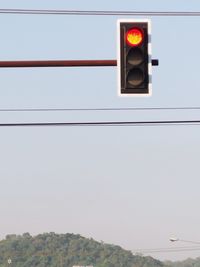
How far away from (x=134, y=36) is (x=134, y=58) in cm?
39

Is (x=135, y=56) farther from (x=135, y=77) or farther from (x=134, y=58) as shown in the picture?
(x=135, y=77)

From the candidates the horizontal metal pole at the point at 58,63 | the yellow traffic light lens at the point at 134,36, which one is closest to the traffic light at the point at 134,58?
the yellow traffic light lens at the point at 134,36

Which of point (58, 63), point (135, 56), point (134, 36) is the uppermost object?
point (134, 36)

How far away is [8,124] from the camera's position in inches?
741

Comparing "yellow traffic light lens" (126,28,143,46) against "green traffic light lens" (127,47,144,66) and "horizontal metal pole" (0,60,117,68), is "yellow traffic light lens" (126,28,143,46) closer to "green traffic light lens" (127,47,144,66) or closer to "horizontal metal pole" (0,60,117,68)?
"green traffic light lens" (127,47,144,66)

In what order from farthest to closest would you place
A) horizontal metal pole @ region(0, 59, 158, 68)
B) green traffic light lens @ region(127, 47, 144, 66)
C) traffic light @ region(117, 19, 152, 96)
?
1. horizontal metal pole @ region(0, 59, 158, 68)
2. green traffic light lens @ region(127, 47, 144, 66)
3. traffic light @ region(117, 19, 152, 96)

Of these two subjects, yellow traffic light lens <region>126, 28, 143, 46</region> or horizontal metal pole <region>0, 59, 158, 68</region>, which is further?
horizontal metal pole <region>0, 59, 158, 68</region>

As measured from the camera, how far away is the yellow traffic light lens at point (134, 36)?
1623 centimetres

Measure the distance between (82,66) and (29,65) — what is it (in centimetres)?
98

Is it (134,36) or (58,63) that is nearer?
(134,36)

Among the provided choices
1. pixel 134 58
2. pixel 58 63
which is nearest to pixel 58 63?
pixel 58 63

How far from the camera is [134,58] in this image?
642 inches

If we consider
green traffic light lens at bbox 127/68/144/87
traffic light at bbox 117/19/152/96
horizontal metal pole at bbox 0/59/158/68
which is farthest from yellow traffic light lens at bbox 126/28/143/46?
horizontal metal pole at bbox 0/59/158/68

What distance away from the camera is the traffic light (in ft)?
53.1
